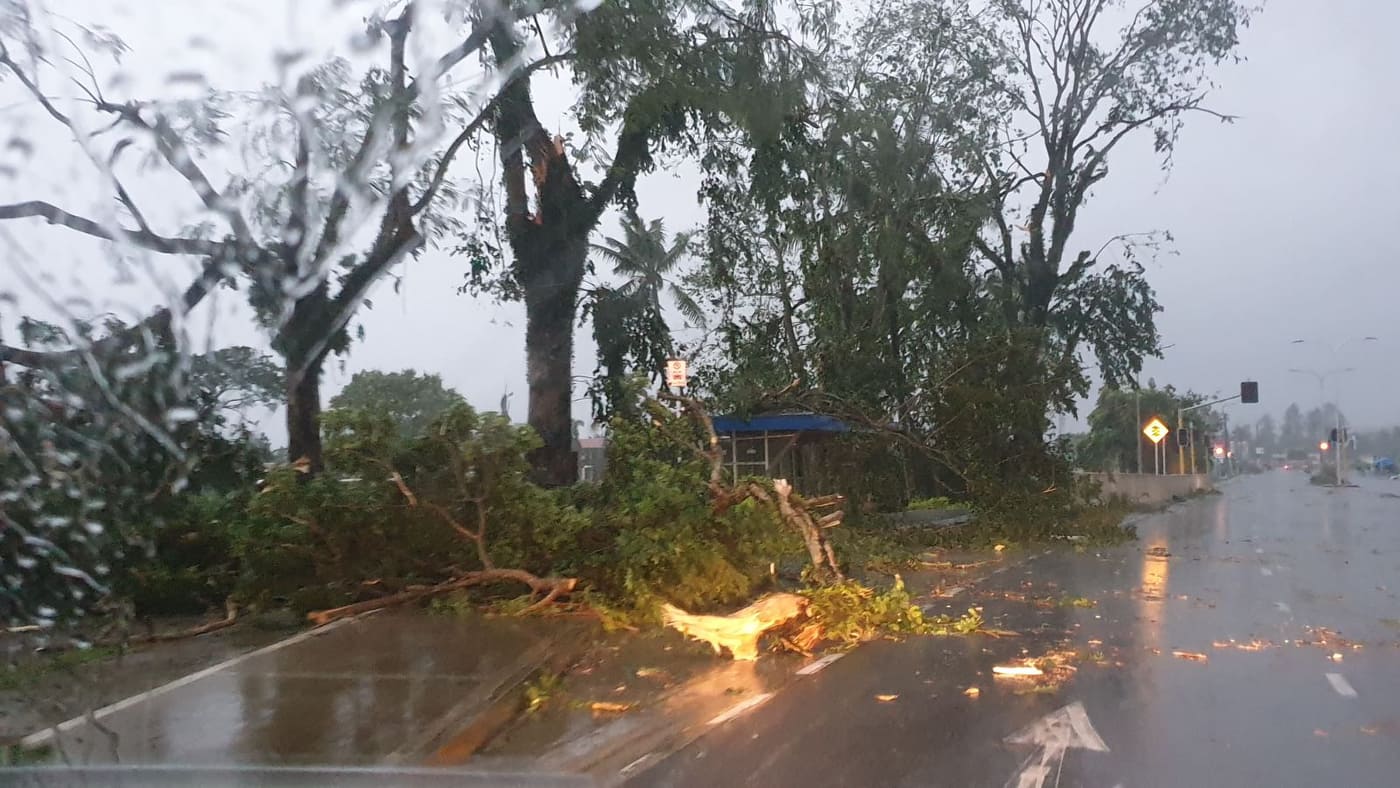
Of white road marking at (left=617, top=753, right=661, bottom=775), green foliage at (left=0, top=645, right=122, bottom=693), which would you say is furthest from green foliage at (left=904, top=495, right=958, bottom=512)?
green foliage at (left=0, top=645, right=122, bottom=693)

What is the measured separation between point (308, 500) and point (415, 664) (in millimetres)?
3216

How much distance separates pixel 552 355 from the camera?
19453 mm

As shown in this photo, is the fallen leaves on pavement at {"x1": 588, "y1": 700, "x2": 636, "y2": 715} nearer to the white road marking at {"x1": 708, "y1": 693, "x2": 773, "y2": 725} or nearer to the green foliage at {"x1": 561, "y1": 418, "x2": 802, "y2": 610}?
the white road marking at {"x1": 708, "y1": 693, "x2": 773, "y2": 725}

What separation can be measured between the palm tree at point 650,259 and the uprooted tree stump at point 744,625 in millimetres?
12349

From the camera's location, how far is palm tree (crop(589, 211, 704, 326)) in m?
26.5

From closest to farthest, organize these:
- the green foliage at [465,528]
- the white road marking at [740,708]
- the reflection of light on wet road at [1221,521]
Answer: the white road marking at [740,708], the green foliage at [465,528], the reflection of light on wet road at [1221,521]

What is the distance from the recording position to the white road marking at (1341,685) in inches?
364

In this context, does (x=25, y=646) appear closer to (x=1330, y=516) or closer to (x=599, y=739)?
(x=599, y=739)

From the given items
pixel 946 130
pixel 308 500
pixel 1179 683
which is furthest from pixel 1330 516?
pixel 308 500

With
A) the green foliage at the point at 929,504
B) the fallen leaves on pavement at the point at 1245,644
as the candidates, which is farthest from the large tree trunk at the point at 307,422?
the green foliage at the point at 929,504

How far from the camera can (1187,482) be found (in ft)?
182

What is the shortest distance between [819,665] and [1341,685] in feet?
13.5

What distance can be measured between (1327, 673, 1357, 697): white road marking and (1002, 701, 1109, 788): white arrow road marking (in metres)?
2.12

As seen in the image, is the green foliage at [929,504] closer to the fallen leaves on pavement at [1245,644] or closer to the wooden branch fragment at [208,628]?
the fallen leaves on pavement at [1245,644]
